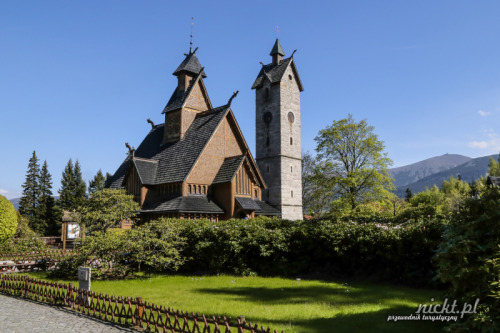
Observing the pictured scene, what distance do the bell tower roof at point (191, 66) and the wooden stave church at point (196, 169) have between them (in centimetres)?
19

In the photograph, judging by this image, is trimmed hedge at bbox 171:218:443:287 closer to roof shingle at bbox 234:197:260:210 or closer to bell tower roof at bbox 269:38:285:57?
roof shingle at bbox 234:197:260:210

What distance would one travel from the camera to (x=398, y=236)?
543 inches

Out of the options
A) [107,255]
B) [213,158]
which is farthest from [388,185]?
[107,255]

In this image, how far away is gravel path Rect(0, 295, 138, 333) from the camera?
30.0 feet

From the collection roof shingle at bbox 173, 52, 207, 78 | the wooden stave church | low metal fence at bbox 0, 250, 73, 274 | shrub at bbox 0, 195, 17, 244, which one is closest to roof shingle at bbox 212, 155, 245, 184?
the wooden stave church

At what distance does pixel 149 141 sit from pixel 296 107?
21.4 m

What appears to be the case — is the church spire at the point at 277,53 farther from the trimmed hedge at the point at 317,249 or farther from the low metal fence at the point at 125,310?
the low metal fence at the point at 125,310

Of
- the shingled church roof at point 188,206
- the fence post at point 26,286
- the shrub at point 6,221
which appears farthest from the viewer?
the shingled church roof at point 188,206

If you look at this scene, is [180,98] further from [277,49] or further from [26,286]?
[26,286]

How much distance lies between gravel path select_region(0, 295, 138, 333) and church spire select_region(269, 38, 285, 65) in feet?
153

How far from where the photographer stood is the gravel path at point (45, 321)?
30.0 ft

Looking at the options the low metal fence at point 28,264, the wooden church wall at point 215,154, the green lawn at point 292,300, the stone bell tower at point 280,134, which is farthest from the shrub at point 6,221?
the stone bell tower at point 280,134

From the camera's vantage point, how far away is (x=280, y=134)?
48.5 metres

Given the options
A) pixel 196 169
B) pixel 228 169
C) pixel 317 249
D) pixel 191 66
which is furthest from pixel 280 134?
pixel 317 249
